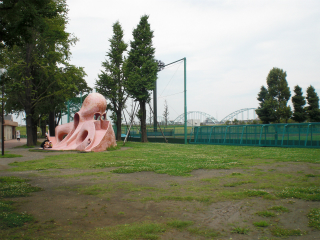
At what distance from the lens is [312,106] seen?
1940 inches

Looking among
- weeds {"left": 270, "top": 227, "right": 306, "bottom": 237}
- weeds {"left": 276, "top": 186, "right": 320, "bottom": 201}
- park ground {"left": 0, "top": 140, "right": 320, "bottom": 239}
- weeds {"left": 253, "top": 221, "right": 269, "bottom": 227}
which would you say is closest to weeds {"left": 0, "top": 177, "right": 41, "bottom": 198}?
park ground {"left": 0, "top": 140, "right": 320, "bottom": 239}

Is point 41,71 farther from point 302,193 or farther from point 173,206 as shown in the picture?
point 302,193

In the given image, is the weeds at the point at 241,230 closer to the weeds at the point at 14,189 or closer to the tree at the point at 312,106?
the weeds at the point at 14,189

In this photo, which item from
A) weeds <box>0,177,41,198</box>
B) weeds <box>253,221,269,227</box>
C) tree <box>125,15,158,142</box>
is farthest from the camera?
tree <box>125,15,158,142</box>

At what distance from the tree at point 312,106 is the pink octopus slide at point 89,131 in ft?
128

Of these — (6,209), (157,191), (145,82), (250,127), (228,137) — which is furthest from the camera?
(145,82)

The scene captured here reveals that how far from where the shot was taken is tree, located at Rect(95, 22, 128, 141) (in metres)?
36.8

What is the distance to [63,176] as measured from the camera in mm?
10766

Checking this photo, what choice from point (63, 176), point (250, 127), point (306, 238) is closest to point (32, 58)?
point (63, 176)

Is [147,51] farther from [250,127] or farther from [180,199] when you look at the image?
[180,199]

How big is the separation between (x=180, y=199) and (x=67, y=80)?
2661 cm

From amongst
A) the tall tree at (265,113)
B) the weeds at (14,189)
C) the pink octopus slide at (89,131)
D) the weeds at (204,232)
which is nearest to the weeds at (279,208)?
the weeds at (204,232)

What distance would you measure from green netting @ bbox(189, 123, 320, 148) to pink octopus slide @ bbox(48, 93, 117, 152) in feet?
39.1

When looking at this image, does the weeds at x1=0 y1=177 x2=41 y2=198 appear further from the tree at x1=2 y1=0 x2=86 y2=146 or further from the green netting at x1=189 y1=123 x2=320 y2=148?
the green netting at x1=189 y1=123 x2=320 y2=148
